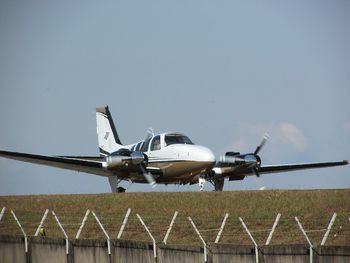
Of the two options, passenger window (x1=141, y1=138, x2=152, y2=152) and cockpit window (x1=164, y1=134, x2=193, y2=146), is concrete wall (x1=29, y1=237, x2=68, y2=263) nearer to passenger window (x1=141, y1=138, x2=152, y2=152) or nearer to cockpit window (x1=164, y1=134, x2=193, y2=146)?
cockpit window (x1=164, y1=134, x2=193, y2=146)

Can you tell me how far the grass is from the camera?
30.2m

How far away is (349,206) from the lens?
33125mm

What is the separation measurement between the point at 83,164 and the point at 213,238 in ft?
68.7

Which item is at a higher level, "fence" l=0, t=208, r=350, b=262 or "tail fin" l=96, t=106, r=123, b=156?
"tail fin" l=96, t=106, r=123, b=156

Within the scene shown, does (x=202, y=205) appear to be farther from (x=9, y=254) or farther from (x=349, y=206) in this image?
(x=9, y=254)

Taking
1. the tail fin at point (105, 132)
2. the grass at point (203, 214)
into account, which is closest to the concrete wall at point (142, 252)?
the grass at point (203, 214)

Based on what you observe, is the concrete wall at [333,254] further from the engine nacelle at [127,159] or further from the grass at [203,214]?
the engine nacelle at [127,159]

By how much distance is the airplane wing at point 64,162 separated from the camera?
48.7 metres

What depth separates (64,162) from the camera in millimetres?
50031

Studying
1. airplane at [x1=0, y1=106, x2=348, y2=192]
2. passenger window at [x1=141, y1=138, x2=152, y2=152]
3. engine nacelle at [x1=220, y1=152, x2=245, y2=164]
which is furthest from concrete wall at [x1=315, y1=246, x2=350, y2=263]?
passenger window at [x1=141, y1=138, x2=152, y2=152]

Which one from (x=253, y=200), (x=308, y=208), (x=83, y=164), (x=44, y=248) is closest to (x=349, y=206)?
(x=308, y=208)

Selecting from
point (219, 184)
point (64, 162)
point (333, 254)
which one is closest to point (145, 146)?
point (64, 162)

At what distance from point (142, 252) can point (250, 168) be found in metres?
22.8

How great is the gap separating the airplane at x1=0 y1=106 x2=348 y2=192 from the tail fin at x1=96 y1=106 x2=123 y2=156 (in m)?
6.56
